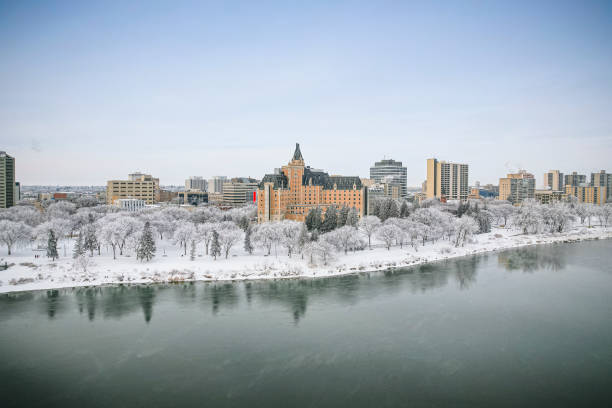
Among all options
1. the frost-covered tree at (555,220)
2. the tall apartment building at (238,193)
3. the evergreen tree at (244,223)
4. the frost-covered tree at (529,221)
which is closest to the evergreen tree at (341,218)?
the evergreen tree at (244,223)

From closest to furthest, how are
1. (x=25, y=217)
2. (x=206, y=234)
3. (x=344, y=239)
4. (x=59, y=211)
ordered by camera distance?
(x=206, y=234)
(x=344, y=239)
(x=25, y=217)
(x=59, y=211)

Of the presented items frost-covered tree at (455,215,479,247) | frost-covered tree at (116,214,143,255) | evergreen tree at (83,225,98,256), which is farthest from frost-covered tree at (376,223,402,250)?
evergreen tree at (83,225,98,256)

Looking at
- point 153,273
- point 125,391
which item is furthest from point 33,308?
point 125,391

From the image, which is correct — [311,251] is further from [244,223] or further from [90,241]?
[90,241]

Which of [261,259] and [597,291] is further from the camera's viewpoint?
[261,259]

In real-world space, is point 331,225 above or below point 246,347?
above

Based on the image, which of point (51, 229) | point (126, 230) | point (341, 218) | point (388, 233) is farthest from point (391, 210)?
point (51, 229)

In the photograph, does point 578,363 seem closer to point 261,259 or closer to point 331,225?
point 261,259
